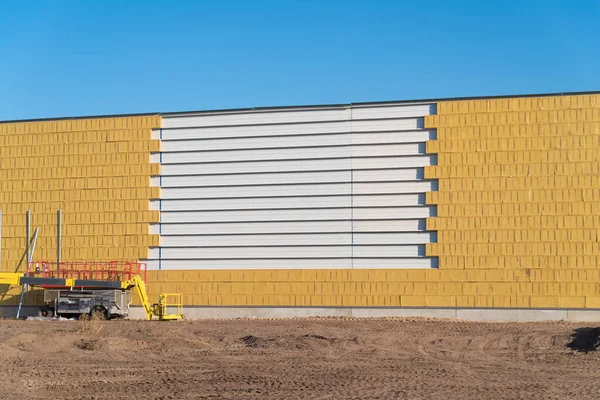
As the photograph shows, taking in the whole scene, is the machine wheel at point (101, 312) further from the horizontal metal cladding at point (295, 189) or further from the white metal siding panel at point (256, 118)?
the white metal siding panel at point (256, 118)

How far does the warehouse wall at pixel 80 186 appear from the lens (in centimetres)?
3781

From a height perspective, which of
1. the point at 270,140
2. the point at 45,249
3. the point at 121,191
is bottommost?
the point at 45,249

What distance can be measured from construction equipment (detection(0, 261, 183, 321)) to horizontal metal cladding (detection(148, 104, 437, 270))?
1724 millimetres

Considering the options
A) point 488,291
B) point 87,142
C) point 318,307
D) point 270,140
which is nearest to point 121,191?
point 87,142

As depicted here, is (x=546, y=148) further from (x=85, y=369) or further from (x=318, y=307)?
(x=85, y=369)

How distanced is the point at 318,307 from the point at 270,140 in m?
8.31

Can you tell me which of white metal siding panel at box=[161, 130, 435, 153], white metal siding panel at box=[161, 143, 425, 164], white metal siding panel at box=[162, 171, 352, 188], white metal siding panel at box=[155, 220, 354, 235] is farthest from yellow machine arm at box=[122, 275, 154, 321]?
white metal siding panel at box=[161, 130, 435, 153]

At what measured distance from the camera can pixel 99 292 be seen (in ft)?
117

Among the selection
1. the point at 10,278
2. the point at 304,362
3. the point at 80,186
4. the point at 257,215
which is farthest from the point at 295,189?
the point at 304,362

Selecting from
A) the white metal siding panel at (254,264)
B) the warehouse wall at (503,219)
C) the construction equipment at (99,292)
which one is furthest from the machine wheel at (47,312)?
the warehouse wall at (503,219)

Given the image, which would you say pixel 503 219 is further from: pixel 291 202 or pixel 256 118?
pixel 256 118

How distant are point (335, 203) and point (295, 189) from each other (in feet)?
6.75

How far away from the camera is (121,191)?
38.0m

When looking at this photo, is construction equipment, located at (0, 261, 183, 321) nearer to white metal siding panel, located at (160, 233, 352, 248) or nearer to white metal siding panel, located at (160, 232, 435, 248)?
white metal siding panel, located at (160, 233, 352, 248)
